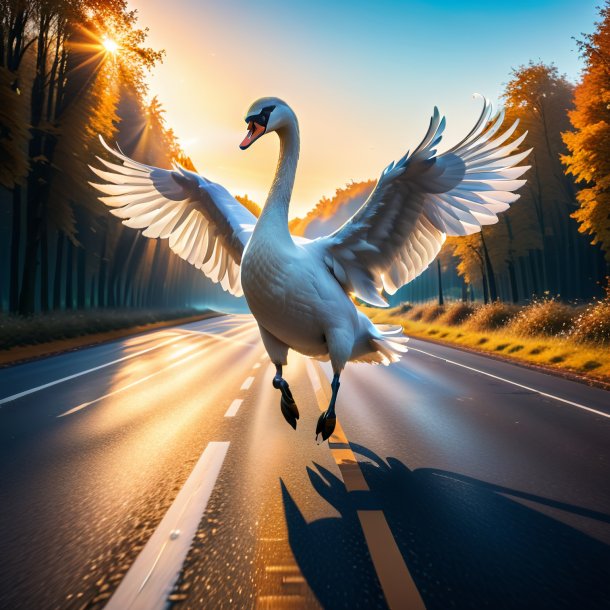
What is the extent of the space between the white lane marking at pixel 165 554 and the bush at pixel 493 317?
708 inches

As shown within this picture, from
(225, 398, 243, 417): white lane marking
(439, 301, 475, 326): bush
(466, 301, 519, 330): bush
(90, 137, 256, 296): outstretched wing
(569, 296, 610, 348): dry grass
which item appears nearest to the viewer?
(90, 137, 256, 296): outstretched wing

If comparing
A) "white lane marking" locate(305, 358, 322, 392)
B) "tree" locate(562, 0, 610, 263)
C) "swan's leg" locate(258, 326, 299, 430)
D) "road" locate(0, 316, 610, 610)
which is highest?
"tree" locate(562, 0, 610, 263)

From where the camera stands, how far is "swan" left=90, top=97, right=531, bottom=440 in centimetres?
265

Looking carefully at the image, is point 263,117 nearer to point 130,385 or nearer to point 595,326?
point 130,385

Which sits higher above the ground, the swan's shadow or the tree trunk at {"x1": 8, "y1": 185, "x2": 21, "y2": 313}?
the tree trunk at {"x1": 8, "y1": 185, "x2": 21, "y2": 313}

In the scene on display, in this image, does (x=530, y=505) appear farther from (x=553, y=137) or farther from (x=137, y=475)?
(x=553, y=137)

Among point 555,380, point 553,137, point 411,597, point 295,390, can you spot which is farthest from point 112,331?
point 553,137

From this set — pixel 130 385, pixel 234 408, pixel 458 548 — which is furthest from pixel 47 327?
pixel 458 548

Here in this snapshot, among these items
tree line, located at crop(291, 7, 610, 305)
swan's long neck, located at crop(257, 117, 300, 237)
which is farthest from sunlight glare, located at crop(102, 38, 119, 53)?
swan's long neck, located at crop(257, 117, 300, 237)

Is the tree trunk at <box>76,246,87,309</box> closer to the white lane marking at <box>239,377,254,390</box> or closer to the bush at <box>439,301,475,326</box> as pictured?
the white lane marking at <box>239,377,254,390</box>

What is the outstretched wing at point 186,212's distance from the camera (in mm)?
4059

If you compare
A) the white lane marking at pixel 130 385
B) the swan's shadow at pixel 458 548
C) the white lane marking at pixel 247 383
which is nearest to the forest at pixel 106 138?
the white lane marking at pixel 130 385

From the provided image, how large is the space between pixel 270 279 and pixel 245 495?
1.53 meters

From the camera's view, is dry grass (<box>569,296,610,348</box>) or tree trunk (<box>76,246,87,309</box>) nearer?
dry grass (<box>569,296,610,348</box>)
